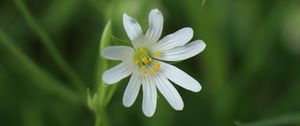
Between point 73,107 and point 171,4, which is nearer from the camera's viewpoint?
point 73,107

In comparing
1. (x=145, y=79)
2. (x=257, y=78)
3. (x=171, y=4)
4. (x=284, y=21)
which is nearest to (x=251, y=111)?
(x=257, y=78)

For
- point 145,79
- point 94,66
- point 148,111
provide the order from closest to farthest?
1. point 148,111
2. point 145,79
3. point 94,66

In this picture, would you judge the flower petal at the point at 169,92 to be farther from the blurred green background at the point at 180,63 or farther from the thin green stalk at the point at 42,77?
the thin green stalk at the point at 42,77

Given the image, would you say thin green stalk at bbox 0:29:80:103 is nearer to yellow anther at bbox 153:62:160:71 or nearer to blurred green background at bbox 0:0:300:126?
blurred green background at bbox 0:0:300:126

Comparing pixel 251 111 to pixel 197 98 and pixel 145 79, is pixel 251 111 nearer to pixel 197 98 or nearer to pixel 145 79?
pixel 197 98

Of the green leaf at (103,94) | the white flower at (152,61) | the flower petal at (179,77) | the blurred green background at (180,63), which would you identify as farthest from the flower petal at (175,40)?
the blurred green background at (180,63)

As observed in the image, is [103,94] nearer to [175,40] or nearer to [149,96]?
[149,96]
